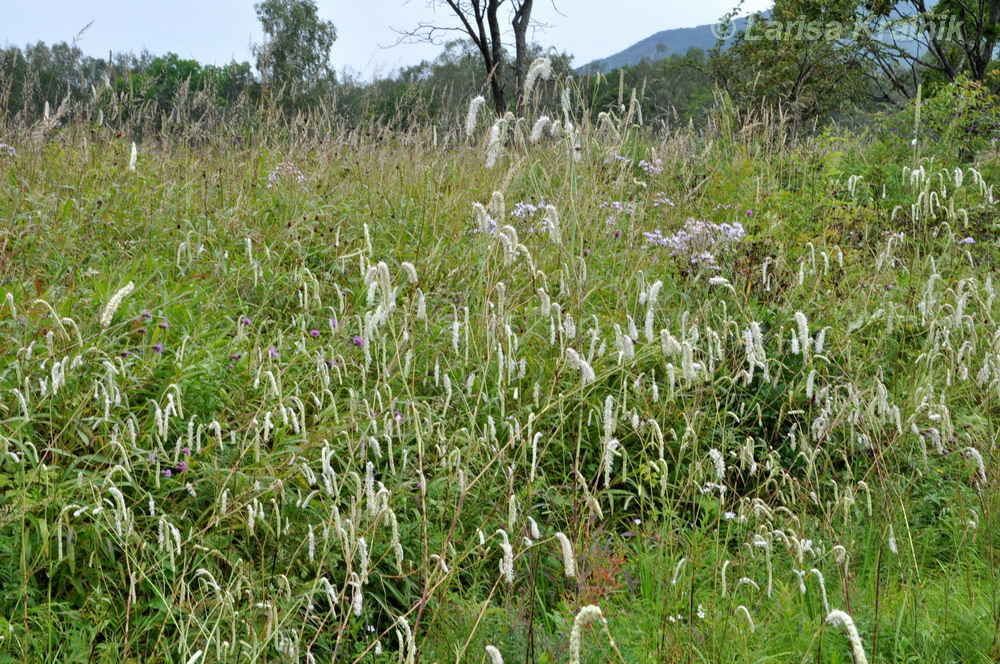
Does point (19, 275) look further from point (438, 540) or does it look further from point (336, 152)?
point (336, 152)

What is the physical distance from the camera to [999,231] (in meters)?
5.50

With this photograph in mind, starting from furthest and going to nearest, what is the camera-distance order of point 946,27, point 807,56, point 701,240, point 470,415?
point 946,27 < point 807,56 < point 701,240 < point 470,415

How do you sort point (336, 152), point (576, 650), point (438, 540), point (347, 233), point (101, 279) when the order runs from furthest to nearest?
point (336, 152)
point (347, 233)
point (101, 279)
point (438, 540)
point (576, 650)

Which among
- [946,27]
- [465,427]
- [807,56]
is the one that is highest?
[946,27]

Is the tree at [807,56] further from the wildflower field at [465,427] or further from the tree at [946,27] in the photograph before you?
the wildflower field at [465,427]

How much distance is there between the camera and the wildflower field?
1871 millimetres

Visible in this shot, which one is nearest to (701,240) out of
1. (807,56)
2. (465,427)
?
(465,427)

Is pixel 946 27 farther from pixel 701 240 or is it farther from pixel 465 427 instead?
pixel 465 427

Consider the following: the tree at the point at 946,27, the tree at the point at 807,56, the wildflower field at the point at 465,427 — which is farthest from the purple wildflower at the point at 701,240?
the tree at the point at 946,27

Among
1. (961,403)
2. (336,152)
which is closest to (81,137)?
(336,152)

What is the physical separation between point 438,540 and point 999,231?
4962mm

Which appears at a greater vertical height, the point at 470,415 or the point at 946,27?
the point at 946,27

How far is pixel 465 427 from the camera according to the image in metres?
2.54

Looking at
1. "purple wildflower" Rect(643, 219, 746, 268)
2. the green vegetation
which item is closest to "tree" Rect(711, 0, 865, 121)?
the green vegetation
